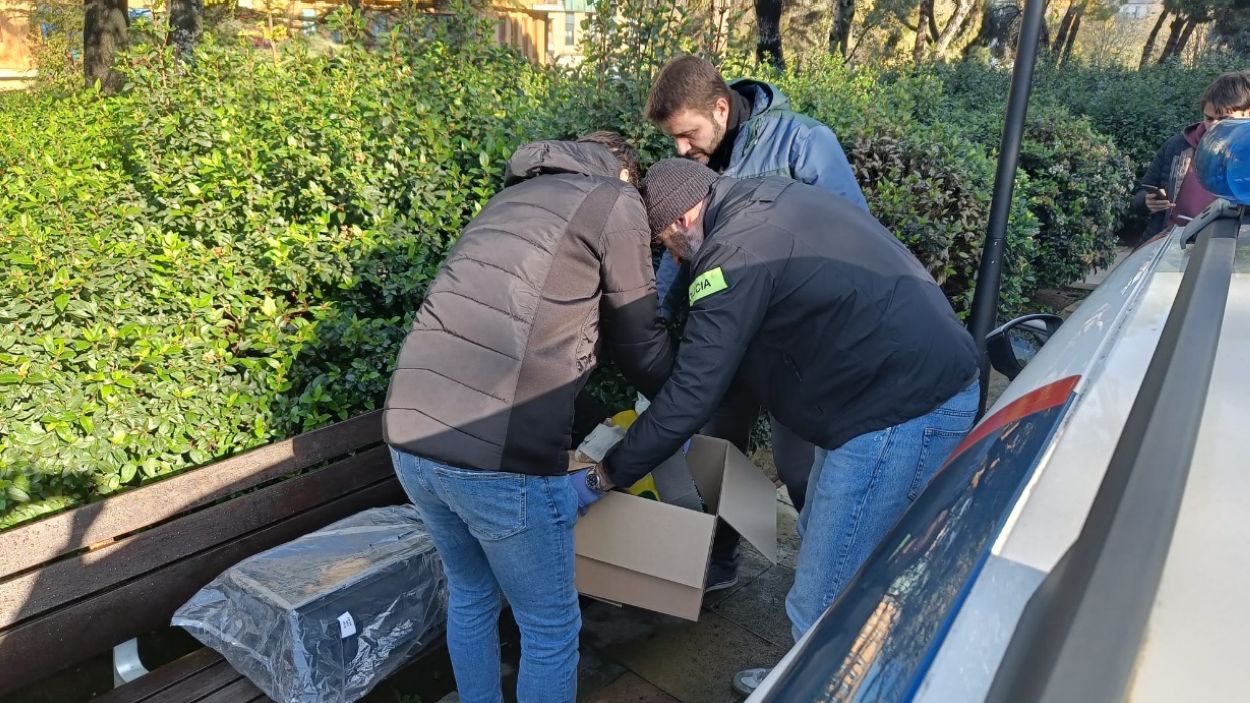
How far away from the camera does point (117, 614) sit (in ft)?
7.84

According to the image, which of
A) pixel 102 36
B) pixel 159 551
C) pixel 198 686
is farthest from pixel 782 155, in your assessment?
pixel 102 36

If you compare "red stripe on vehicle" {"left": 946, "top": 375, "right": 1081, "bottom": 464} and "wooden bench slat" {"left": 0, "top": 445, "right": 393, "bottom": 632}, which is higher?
"red stripe on vehicle" {"left": 946, "top": 375, "right": 1081, "bottom": 464}

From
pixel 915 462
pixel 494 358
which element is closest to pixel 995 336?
pixel 915 462

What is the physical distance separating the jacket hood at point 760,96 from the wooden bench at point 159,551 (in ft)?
5.56

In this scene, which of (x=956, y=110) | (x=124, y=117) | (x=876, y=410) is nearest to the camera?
(x=876, y=410)

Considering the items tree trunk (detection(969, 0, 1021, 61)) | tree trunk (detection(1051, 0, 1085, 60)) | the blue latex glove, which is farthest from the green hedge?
tree trunk (detection(1051, 0, 1085, 60))

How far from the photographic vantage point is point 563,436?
81.8 inches

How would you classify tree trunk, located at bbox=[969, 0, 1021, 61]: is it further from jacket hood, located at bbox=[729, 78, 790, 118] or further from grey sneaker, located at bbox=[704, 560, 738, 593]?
grey sneaker, located at bbox=[704, 560, 738, 593]

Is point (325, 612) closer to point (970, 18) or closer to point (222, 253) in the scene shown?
point (222, 253)

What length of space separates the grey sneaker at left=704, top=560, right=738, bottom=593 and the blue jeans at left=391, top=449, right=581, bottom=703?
43.8 inches

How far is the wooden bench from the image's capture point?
2215 millimetres

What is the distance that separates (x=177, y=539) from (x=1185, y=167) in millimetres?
5181

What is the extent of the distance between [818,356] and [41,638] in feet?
6.93

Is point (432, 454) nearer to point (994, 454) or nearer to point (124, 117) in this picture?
point (994, 454)
